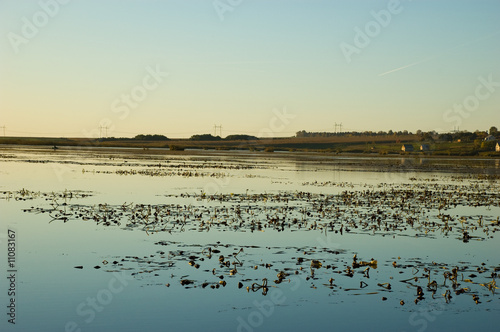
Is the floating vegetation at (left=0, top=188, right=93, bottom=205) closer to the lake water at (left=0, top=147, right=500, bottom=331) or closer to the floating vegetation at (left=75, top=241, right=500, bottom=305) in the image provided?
the lake water at (left=0, top=147, right=500, bottom=331)

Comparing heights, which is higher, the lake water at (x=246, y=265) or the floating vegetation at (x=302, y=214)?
the floating vegetation at (x=302, y=214)

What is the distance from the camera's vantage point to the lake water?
13.3m

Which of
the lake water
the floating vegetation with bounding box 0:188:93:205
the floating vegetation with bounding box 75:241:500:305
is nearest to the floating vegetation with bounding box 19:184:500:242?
the lake water

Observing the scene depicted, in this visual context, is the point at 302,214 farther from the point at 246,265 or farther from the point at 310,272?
the point at 310,272

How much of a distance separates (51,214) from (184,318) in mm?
16909

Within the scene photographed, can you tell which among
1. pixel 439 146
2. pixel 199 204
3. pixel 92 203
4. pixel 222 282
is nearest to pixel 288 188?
pixel 199 204

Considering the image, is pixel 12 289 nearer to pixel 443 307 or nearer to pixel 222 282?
pixel 222 282

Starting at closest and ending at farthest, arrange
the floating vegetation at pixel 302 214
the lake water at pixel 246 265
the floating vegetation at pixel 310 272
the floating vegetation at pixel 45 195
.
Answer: the lake water at pixel 246 265 < the floating vegetation at pixel 310 272 < the floating vegetation at pixel 302 214 < the floating vegetation at pixel 45 195

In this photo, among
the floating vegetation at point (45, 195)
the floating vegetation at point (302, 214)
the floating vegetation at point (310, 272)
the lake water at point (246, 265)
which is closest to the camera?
the lake water at point (246, 265)

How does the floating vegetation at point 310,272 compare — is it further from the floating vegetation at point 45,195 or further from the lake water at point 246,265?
the floating vegetation at point 45,195

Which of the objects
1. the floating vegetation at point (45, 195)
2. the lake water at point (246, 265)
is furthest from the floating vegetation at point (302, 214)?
the floating vegetation at point (45, 195)

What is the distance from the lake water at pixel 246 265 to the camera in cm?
1334

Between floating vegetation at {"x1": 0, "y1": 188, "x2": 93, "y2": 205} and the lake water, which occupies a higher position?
floating vegetation at {"x1": 0, "y1": 188, "x2": 93, "y2": 205}

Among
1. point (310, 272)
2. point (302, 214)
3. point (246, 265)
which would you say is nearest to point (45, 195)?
point (302, 214)
